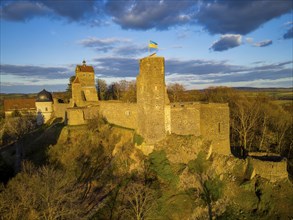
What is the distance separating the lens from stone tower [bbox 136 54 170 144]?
84.7 feet

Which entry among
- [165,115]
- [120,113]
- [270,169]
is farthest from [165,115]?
[270,169]

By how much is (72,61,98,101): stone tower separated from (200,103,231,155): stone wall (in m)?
21.9

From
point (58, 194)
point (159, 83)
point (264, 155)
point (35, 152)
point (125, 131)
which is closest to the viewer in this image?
point (58, 194)

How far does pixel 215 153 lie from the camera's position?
86.3ft

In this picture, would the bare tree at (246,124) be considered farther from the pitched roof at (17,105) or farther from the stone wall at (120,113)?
the pitched roof at (17,105)

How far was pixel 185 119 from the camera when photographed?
2650cm

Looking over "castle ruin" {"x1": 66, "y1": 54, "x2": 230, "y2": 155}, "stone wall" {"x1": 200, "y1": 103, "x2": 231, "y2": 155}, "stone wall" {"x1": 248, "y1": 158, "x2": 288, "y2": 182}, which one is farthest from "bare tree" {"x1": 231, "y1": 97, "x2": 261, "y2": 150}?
"stone wall" {"x1": 248, "y1": 158, "x2": 288, "y2": 182}

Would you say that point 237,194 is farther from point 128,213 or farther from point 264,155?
point 128,213

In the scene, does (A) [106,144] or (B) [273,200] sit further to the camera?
(A) [106,144]

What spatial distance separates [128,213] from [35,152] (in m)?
17.0

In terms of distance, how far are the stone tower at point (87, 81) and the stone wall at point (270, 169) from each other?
27.1m

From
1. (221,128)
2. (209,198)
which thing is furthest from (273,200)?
(221,128)

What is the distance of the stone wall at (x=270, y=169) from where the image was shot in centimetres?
2384

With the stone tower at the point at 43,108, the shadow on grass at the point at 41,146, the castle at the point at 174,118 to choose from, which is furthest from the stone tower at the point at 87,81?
the castle at the point at 174,118
